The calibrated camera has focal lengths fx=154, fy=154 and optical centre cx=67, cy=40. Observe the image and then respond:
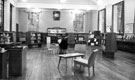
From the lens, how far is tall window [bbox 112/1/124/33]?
12656mm

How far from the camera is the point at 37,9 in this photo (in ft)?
54.2

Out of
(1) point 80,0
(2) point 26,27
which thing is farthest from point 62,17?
(2) point 26,27

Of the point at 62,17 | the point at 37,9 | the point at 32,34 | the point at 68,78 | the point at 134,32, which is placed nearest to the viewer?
the point at 68,78

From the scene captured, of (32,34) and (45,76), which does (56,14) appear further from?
(45,76)

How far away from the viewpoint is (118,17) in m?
13.7

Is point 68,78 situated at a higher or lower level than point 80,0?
lower

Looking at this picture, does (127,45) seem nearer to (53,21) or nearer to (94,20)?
(94,20)

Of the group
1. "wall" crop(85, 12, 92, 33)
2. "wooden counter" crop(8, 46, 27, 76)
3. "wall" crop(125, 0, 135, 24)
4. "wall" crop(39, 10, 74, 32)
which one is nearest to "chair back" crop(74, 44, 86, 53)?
"wooden counter" crop(8, 46, 27, 76)

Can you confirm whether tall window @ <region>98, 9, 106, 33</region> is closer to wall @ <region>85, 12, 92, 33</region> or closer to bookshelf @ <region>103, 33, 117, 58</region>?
wall @ <region>85, 12, 92, 33</region>

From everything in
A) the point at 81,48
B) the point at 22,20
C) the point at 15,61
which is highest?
the point at 22,20

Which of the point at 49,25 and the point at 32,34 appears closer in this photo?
the point at 32,34

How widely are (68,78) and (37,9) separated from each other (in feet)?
42.7

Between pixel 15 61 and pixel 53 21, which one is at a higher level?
pixel 53 21

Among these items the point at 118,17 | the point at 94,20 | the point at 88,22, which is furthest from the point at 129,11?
the point at 88,22
